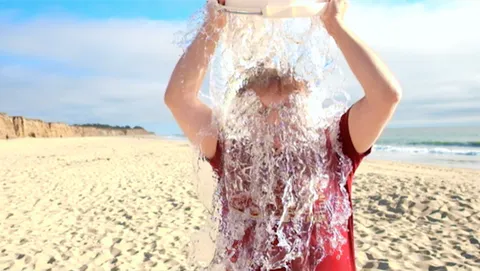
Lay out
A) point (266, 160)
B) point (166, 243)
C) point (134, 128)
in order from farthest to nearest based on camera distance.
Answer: point (134, 128)
point (166, 243)
point (266, 160)

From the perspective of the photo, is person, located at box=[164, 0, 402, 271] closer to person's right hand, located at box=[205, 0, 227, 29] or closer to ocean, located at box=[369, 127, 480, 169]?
person's right hand, located at box=[205, 0, 227, 29]

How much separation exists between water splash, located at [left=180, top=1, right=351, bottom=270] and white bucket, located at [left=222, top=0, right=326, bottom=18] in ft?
0.31

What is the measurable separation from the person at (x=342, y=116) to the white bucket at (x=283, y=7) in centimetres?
4

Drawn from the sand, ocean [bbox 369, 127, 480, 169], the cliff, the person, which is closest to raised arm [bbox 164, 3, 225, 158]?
the person

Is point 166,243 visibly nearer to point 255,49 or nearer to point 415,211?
point 415,211

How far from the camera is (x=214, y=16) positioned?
5.29 ft

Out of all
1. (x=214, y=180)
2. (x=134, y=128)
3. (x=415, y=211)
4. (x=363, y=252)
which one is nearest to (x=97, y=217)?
(x=363, y=252)

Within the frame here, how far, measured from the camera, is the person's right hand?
1613 mm

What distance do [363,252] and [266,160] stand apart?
14.9 feet

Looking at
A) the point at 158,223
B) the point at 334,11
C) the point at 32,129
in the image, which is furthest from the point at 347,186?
the point at 32,129

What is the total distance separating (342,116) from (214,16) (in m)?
0.54

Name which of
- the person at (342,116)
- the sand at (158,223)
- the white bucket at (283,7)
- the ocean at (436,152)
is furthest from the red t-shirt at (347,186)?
the ocean at (436,152)

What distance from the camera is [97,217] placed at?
8.00m

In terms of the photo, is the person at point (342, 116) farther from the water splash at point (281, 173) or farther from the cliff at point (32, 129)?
the cliff at point (32, 129)
